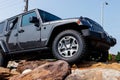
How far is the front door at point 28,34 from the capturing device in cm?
858

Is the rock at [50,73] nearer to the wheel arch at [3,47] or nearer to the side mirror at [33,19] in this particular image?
the side mirror at [33,19]

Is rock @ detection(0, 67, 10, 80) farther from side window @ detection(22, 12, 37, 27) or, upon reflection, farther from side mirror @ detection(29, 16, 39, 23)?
side window @ detection(22, 12, 37, 27)

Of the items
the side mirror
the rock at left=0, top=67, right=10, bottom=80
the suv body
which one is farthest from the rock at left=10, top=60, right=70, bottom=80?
the side mirror

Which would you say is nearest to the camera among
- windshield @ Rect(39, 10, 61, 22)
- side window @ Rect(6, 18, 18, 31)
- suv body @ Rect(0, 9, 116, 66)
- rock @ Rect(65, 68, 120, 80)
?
rock @ Rect(65, 68, 120, 80)

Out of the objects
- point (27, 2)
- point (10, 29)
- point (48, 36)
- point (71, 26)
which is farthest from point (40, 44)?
point (27, 2)

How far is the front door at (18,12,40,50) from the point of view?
28.1ft

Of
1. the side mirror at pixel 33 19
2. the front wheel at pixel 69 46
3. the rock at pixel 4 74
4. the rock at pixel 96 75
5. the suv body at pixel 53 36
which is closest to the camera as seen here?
the rock at pixel 96 75

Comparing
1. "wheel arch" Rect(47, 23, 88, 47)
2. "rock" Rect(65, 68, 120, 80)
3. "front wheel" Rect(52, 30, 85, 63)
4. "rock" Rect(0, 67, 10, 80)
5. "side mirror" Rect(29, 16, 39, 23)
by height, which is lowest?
"rock" Rect(0, 67, 10, 80)

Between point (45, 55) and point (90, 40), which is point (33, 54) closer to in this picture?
point (45, 55)

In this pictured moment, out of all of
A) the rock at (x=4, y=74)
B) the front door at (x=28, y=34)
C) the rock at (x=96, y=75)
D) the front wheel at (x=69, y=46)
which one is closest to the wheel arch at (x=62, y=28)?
the front wheel at (x=69, y=46)

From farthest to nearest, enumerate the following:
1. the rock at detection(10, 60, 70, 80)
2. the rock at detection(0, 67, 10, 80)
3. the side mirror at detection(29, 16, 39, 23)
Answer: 1. the side mirror at detection(29, 16, 39, 23)
2. the rock at detection(0, 67, 10, 80)
3. the rock at detection(10, 60, 70, 80)

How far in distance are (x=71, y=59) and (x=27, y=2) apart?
20.1m

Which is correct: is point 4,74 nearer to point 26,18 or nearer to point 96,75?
point 26,18

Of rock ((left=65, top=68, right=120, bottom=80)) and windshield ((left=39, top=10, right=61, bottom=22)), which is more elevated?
windshield ((left=39, top=10, right=61, bottom=22))
